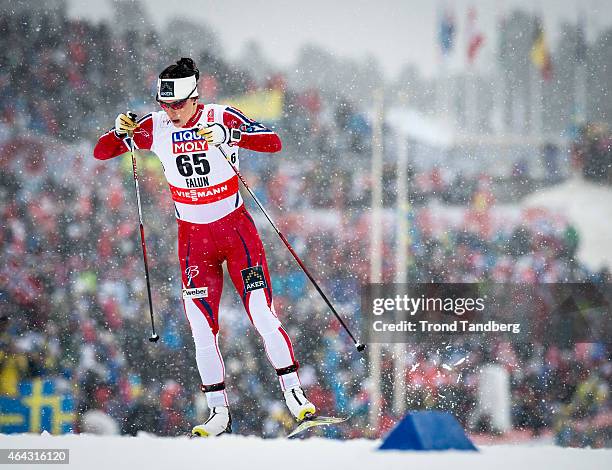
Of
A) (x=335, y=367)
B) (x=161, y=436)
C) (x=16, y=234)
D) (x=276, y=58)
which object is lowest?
(x=161, y=436)

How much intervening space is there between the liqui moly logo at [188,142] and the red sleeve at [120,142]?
0.17m

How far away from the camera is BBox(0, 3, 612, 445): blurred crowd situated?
512cm

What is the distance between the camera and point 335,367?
511 cm

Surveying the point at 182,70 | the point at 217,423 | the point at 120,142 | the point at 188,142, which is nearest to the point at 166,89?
the point at 182,70

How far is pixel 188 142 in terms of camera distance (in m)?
4.64

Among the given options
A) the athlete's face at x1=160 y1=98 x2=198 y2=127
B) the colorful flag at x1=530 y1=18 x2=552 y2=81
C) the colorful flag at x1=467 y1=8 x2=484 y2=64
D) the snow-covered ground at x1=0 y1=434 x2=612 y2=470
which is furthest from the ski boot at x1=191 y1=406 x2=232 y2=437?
the colorful flag at x1=530 y1=18 x2=552 y2=81

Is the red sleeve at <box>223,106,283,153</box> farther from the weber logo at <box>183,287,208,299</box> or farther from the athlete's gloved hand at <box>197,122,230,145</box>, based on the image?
the weber logo at <box>183,287,208,299</box>

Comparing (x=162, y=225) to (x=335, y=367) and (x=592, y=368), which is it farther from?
(x=592, y=368)

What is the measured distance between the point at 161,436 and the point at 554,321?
236 centimetres

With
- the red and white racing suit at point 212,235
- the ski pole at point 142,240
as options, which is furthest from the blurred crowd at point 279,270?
the red and white racing suit at point 212,235

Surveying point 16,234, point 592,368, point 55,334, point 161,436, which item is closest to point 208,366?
point 161,436

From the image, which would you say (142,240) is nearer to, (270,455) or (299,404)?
(299,404)

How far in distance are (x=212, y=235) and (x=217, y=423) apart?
1.03m

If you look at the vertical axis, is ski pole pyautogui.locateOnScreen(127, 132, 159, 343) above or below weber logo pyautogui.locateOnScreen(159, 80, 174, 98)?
below
